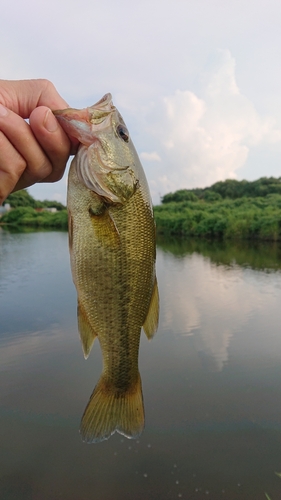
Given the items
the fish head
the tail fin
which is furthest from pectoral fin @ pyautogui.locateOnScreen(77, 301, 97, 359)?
the fish head

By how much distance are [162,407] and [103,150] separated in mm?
7485

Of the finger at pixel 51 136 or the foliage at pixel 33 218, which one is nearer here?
the finger at pixel 51 136

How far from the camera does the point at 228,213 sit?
46.4 meters

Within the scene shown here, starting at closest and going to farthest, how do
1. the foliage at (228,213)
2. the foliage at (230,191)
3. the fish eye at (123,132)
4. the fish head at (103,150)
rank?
the fish head at (103,150) → the fish eye at (123,132) → the foliage at (228,213) → the foliage at (230,191)

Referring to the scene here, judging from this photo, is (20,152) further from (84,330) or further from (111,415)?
(111,415)

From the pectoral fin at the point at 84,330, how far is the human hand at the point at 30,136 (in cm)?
80

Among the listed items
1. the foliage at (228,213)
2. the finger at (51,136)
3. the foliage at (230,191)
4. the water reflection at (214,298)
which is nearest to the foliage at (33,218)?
the foliage at (230,191)

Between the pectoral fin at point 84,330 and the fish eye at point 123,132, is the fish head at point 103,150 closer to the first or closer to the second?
the fish eye at point 123,132

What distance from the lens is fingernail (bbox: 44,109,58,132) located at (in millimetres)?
1730

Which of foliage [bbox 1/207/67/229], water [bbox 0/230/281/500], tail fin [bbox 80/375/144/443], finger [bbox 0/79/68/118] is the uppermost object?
foliage [bbox 1/207/67/229]

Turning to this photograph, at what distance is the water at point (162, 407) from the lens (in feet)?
20.1

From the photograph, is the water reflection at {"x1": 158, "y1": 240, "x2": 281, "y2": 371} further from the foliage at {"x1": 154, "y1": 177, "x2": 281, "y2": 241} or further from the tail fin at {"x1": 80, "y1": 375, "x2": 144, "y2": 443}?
the foliage at {"x1": 154, "y1": 177, "x2": 281, "y2": 241}

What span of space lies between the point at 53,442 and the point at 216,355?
17.5 ft

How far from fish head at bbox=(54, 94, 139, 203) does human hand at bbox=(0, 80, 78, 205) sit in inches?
3.4
